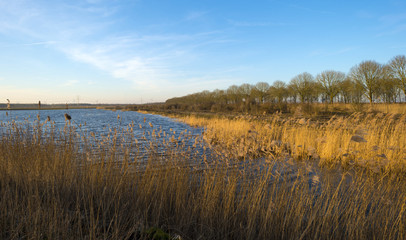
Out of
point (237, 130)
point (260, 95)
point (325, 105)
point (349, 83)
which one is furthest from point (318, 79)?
point (237, 130)

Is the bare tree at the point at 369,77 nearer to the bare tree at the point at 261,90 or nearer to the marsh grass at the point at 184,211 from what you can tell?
the bare tree at the point at 261,90

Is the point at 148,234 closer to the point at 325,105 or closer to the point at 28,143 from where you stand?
the point at 28,143

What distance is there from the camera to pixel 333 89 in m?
38.4

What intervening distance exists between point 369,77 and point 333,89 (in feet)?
27.5

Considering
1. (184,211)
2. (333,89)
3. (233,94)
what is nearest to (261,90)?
(233,94)

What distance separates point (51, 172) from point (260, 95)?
156 feet

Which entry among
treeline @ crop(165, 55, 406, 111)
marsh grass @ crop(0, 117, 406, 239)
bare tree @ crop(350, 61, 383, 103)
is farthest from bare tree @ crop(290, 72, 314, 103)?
marsh grass @ crop(0, 117, 406, 239)

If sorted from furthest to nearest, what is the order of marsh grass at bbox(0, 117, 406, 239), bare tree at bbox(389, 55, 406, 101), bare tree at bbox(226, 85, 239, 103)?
bare tree at bbox(226, 85, 239, 103)
bare tree at bbox(389, 55, 406, 101)
marsh grass at bbox(0, 117, 406, 239)

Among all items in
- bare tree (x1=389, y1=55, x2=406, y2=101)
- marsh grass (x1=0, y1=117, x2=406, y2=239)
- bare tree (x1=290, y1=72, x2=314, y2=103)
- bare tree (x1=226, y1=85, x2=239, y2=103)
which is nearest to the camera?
marsh grass (x1=0, y1=117, x2=406, y2=239)

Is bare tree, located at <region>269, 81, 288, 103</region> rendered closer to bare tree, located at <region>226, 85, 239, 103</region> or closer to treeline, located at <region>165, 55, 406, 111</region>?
treeline, located at <region>165, 55, 406, 111</region>

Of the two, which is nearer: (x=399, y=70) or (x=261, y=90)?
(x=399, y=70)

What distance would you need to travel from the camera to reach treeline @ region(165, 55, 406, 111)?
27531 millimetres

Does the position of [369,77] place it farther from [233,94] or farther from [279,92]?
[233,94]

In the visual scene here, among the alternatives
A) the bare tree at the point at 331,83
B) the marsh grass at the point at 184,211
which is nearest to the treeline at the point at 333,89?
the bare tree at the point at 331,83
